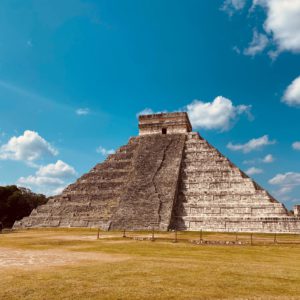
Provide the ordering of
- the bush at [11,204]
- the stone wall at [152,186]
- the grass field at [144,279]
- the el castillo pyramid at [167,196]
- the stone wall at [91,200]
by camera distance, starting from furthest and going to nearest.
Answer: the bush at [11,204] < the stone wall at [91,200] < the stone wall at [152,186] < the el castillo pyramid at [167,196] < the grass field at [144,279]

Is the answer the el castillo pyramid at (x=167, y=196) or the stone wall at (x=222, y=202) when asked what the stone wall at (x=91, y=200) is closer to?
the el castillo pyramid at (x=167, y=196)

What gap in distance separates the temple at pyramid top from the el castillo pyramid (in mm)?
890

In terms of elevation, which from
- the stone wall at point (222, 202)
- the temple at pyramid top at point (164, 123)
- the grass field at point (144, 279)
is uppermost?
the temple at pyramid top at point (164, 123)

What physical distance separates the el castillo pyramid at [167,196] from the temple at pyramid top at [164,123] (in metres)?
0.89

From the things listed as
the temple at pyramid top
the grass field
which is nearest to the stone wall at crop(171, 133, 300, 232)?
the temple at pyramid top

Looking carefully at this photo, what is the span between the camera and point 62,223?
3181 cm

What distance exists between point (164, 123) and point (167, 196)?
13.0 meters

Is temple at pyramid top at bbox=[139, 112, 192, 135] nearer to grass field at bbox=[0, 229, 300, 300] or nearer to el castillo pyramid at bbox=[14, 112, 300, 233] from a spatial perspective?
el castillo pyramid at bbox=[14, 112, 300, 233]

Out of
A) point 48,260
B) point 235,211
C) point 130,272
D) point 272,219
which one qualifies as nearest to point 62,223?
point 235,211

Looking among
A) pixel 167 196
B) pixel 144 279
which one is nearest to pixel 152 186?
pixel 167 196

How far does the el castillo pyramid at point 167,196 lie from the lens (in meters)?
28.2

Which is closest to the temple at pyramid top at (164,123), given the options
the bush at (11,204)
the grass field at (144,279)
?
the bush at (11,204)

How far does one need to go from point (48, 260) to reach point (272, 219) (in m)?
19.5

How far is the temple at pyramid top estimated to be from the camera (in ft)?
136
